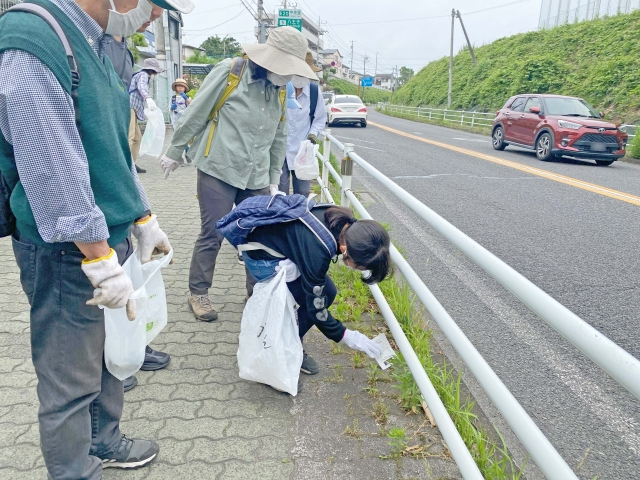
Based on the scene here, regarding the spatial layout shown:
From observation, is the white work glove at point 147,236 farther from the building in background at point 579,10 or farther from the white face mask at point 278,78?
the building in background at point 579,10

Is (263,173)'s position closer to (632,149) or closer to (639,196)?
(639,196)

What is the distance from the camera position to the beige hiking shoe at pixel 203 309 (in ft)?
11.0

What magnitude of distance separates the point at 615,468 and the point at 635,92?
65.4ft

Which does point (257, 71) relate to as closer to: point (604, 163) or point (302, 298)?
point (302, 298)

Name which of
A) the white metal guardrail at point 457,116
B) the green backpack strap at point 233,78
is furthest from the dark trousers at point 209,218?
the white metal guardrail at point 457,116

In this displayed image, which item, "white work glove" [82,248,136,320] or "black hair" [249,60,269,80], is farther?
Result: "black hair" [249,60,269,80]

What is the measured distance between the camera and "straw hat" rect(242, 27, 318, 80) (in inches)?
117

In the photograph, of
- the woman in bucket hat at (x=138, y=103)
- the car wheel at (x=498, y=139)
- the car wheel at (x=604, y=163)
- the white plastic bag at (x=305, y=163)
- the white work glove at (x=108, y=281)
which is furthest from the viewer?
the car wheel at (x=498, y=139)

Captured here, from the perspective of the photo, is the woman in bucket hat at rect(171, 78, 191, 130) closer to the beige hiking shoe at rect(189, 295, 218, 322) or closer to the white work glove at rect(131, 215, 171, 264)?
the beige hiking shoe at rect(189, 295, 218, 322)

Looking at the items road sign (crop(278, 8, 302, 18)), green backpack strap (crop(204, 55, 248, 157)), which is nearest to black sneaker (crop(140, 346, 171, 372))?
green backpack strap (crop(204, 55, 248, 157))

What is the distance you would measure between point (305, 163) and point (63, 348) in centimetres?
364

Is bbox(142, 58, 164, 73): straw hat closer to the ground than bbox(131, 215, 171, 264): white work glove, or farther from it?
farther from it

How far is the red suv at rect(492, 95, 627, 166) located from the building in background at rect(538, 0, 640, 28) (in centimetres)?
1532

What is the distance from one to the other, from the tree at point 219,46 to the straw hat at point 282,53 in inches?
2467
